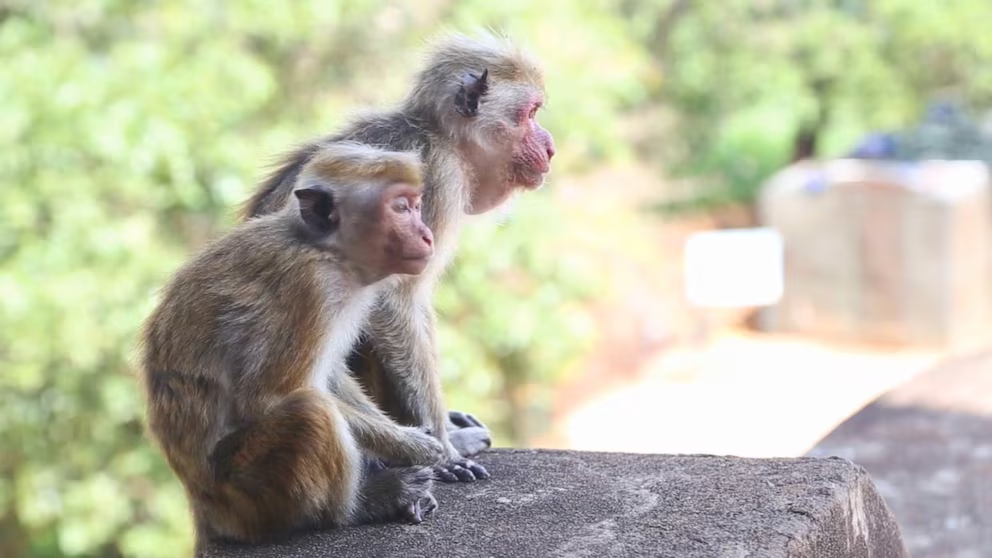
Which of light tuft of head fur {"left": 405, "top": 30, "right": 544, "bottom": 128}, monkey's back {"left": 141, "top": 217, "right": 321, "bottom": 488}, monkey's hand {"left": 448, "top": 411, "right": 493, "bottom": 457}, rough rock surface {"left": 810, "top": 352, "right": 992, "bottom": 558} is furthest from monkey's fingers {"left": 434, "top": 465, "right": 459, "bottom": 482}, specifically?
rough rock surface {"left": 810, "top": 352, "right": 992, "bottom": 558}

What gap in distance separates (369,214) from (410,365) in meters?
0.77

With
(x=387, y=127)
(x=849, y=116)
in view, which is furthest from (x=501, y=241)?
(x=849, y=116)

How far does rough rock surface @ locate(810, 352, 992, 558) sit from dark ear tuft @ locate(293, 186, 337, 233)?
2923 mm

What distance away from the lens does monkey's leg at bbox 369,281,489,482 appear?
3846 mm

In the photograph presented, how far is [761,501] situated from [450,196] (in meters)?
1.40

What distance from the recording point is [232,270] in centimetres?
328

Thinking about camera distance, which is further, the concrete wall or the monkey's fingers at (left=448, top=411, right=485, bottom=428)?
the concrete wall

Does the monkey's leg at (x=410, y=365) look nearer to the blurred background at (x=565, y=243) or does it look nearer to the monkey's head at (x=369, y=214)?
the monkey's head at (x=369, y=214)

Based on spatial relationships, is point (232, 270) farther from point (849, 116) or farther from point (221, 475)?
point (849, 116)

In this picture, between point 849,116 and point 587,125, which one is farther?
point 849,116

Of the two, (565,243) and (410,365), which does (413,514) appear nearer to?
(410,365)

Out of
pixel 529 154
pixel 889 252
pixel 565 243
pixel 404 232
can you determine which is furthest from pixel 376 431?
pixel 889 252

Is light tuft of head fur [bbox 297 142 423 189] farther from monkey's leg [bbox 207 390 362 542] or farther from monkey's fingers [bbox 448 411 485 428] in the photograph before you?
monkey's fingers [bbox 448 411 485 428]

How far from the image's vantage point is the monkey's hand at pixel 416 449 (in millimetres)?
3555
